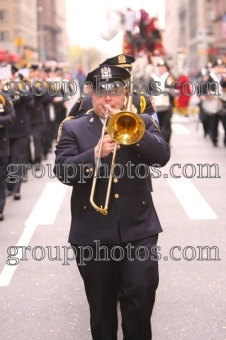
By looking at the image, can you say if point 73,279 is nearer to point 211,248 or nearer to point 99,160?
point 211,248

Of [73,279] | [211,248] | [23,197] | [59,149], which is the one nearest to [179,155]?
[23,197]

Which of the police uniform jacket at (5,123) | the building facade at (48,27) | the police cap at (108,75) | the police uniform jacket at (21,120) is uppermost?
the police cap at (108,75)

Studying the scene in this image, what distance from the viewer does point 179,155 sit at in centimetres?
1709

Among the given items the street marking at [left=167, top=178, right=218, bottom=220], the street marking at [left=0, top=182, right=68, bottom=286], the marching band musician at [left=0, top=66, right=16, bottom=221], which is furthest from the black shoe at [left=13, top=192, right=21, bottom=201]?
the street marking at [left=167, top=178, right=218, bottom=220]

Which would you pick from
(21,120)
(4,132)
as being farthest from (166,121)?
(4,132)

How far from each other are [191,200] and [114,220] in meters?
6.80

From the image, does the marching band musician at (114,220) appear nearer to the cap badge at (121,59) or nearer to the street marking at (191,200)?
the cap badge at (121,59)

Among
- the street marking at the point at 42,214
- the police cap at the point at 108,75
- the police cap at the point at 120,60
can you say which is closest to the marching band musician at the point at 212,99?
the street marking at the point at 42,214

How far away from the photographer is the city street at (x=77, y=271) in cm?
570

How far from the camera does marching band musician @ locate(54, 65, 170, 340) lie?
4.45 meters

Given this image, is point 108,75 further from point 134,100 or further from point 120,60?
point 120,60

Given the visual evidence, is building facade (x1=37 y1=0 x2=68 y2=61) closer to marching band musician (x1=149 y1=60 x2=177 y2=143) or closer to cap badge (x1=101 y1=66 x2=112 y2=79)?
marching band musician (x1=149 y1=60 x2=177 y2=143)

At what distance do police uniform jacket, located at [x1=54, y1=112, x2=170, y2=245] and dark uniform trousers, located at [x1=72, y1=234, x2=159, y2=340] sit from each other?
0.07 m

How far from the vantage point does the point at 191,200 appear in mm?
11234
